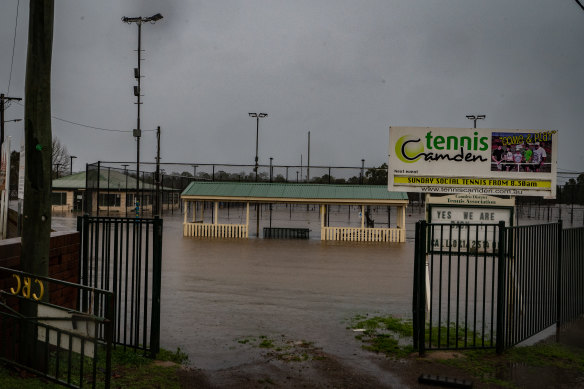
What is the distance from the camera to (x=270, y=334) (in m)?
8.32

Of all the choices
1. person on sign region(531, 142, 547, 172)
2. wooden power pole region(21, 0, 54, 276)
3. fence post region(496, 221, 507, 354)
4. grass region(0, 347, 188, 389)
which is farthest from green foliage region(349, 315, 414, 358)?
wooden power pole region(21, 0, 54, 276)

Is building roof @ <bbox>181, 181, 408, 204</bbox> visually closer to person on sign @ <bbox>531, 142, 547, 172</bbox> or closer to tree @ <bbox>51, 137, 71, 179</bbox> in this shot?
person on sign @ <bbox>531, 142, 547, 172</bbox>

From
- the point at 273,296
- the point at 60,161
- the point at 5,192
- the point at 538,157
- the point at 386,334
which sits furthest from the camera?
the point at 60,161

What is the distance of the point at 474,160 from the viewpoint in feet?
30.4

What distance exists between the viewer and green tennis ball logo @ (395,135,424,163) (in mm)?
9320

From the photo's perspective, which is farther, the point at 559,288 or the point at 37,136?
the point at 559,288

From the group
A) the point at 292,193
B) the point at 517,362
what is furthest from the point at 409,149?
the point at 292,193

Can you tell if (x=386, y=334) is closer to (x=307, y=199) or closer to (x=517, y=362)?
(x=517, y=362)

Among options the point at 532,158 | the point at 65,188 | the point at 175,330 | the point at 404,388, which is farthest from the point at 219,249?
the point at 65,188

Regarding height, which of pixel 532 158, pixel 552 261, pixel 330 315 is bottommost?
pixel 330 315

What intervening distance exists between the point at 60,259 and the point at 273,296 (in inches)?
219

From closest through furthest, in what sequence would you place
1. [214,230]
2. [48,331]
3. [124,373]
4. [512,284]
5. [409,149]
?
1. [48,331]
2. [124,373]
3. [512,284]
4. [409,149]
5. [214,230]

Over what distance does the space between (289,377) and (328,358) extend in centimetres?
95

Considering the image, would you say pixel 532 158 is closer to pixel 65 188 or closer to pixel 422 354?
pixel 422 354
